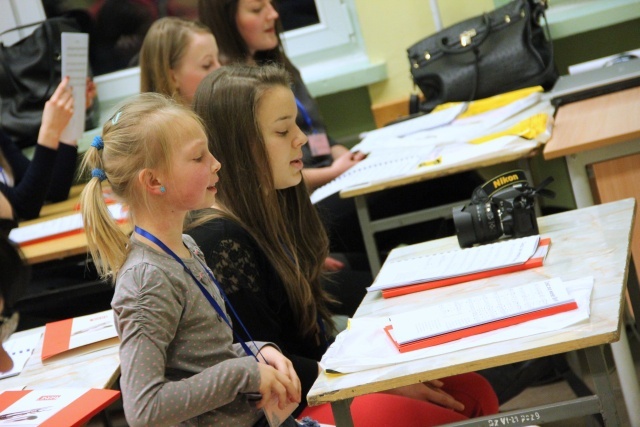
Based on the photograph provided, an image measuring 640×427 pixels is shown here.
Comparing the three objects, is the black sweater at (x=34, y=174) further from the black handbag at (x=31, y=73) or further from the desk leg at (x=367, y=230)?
the desk leg at (x=367, y=230)

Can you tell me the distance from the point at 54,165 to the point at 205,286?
219 centimetres

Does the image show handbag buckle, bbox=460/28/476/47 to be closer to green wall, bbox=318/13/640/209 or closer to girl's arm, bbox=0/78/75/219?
green wall, bbox=318/13/640/209

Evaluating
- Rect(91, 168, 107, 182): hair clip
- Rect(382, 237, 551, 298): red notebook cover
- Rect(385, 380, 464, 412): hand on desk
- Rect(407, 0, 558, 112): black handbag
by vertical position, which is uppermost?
Rect(91, 168, 107, 182): hair clip

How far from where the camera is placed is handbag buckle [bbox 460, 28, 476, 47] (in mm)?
3523

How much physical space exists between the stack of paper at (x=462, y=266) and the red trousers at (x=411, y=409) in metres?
0.21

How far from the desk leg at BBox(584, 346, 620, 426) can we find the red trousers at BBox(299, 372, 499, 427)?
36cm

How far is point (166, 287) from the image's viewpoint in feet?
4.71

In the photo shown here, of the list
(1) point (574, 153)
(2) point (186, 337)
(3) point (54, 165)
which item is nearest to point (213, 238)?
(2) point (186, 337)

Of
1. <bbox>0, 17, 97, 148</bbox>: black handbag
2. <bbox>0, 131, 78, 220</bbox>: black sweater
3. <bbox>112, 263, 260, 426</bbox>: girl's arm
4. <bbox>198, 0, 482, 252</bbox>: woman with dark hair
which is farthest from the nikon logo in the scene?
<bbox>0, 17, 97, 148</bbox>: black handbag

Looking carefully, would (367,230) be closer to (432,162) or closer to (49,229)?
(432,162)

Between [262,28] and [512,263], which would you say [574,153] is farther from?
[262,28]

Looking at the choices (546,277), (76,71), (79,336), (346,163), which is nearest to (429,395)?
(546,277)

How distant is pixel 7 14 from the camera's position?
4469 mm

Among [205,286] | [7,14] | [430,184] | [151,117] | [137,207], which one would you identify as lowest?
[430,184]
